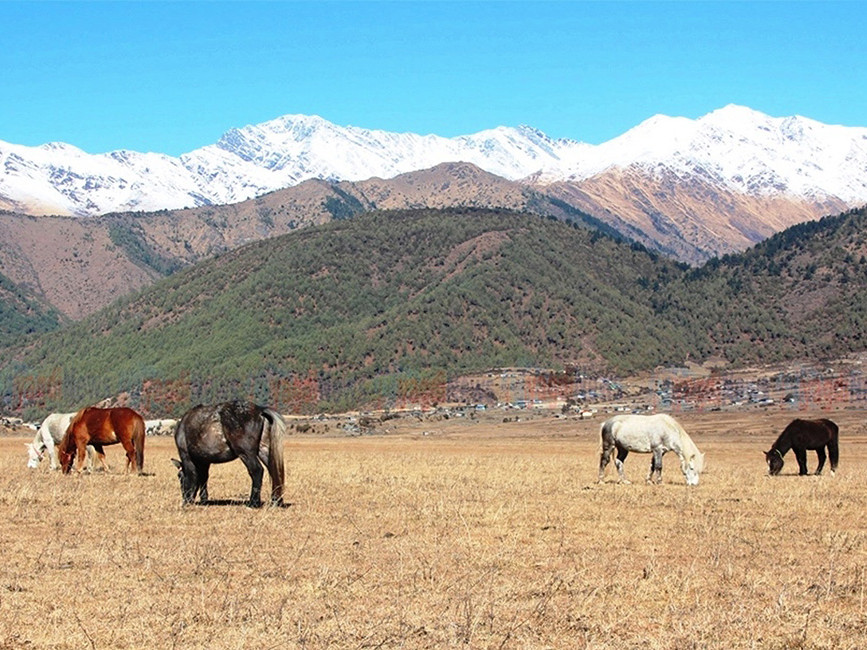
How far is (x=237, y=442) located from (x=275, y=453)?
2.56ft

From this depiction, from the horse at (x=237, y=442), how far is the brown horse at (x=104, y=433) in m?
9.37

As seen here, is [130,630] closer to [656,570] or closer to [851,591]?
[656,570]

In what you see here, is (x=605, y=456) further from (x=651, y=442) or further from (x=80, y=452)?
(x=80, y=452)

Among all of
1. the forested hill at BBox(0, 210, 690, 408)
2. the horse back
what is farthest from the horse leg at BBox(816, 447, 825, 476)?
the forested hill at BBox(0, 210, 690, 408)

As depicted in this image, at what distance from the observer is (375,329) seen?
568 feet

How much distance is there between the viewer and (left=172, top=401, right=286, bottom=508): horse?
2239 cm

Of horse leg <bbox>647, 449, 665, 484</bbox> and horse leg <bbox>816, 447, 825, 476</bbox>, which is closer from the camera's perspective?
horse leg <bbox>647, 449, 665, 484</bbox>

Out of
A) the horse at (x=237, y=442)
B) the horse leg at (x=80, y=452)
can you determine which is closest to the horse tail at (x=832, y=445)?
the horse at (x=237, y=442)

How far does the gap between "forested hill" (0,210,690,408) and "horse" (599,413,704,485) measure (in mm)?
117220

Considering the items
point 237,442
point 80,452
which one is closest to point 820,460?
point 237,442

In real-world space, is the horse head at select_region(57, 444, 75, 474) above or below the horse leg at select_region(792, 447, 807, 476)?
above

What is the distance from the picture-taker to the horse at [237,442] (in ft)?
73.5

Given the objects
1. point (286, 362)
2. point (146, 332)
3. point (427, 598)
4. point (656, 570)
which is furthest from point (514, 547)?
point (146, 332)

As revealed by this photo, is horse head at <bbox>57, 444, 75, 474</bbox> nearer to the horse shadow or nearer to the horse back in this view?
the horse shadow
